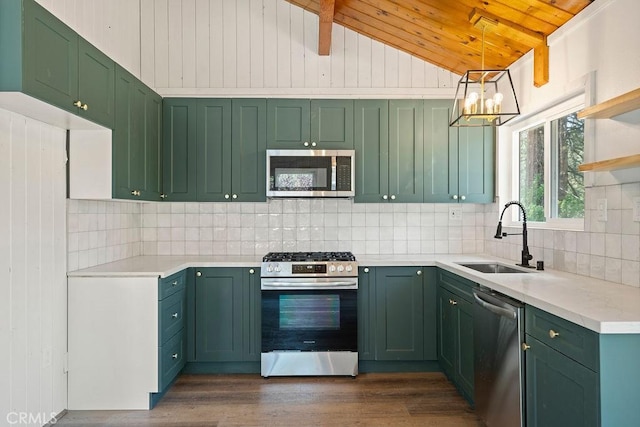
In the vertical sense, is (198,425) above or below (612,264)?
below

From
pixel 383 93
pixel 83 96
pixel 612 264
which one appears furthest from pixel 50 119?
pixel 612 264

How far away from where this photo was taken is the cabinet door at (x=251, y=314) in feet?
10.3

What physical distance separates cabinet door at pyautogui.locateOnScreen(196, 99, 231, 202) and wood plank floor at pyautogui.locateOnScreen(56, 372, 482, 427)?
155 centimetres

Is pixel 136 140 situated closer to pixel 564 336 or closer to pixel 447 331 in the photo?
pixel 447 331

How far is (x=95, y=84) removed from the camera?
237 cm

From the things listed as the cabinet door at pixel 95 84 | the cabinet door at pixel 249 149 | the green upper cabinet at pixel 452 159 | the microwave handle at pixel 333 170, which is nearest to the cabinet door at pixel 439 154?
the green upper cabinet at pixel 452 159

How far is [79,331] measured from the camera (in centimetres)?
255

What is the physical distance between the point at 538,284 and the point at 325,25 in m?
2.46

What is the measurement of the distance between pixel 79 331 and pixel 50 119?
1.35m

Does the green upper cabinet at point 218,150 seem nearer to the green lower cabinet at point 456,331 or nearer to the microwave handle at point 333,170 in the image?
the microwave handle at point 333,170

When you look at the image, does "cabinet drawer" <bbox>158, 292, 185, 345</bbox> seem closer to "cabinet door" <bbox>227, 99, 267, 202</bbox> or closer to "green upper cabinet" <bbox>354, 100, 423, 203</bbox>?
"cabinet door" <bbox>227, 99, 267, 202</bbox>

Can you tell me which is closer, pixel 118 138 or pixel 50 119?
pixel 50 119

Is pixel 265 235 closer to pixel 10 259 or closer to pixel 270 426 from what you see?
pixel 270 426

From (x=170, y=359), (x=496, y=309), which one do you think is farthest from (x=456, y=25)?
(x=170, y=359)
